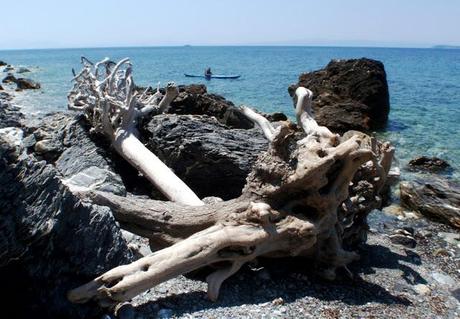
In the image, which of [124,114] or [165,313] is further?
[124,114]

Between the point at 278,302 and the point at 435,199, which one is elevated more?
the point at 278,302

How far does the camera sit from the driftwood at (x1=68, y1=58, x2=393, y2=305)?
5348 millimetres

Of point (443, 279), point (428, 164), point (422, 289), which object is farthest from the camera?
point (428, 164)

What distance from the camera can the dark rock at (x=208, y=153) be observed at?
28.4 feet

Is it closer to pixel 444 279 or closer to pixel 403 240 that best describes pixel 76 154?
pixel 403 240

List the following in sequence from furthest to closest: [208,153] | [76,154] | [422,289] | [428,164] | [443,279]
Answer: [428,164]
[76,154]
[208,153]
[443,279]
[422,289]

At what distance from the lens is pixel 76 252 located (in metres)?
4.78

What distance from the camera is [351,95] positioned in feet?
73.9

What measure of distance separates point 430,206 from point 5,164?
344 inches

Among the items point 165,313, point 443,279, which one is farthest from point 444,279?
point 165,313

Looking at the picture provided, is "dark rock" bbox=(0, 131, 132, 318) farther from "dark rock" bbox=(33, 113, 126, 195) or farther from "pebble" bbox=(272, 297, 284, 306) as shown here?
"dark rock" bbox=(33, 113, 126, 195)

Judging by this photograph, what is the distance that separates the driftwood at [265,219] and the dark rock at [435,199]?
4.25 meters

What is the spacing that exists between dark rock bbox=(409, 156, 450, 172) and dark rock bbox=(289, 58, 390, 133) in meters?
4.93

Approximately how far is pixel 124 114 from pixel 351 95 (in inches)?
585
